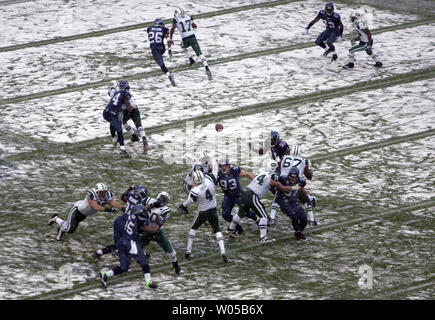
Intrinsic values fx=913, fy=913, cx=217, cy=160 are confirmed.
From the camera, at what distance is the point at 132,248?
14922 mm

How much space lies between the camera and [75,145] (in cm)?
2103

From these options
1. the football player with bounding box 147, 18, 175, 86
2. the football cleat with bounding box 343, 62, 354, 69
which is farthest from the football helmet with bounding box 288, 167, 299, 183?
the football cleat with bounding box 343, 62, 354, 69

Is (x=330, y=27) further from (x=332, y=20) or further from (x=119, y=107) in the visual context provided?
(x=119, y=107)

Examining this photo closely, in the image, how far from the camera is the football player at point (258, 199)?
16.6 metres

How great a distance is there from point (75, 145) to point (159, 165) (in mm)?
2313

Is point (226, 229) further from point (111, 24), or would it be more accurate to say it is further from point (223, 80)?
point (111, 24)

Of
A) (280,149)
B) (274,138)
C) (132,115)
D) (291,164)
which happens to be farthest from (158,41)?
(291,164)

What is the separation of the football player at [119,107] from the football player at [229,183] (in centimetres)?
420

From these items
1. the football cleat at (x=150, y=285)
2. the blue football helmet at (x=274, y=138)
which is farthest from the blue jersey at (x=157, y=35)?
the football cleat at (x=150, y=285)

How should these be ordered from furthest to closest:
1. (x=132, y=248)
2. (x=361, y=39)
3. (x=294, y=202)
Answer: (x=361, y=39) → (x=294, y=202) → (x=132, y=248)

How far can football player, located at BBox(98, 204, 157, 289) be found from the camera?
1495cm

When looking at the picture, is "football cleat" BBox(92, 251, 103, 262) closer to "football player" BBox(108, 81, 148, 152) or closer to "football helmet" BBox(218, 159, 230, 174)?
"football helmet" BBox(218, 159, 230, 174)

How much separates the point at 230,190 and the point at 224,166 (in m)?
0.53

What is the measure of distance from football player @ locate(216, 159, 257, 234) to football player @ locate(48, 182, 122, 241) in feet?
6.36
